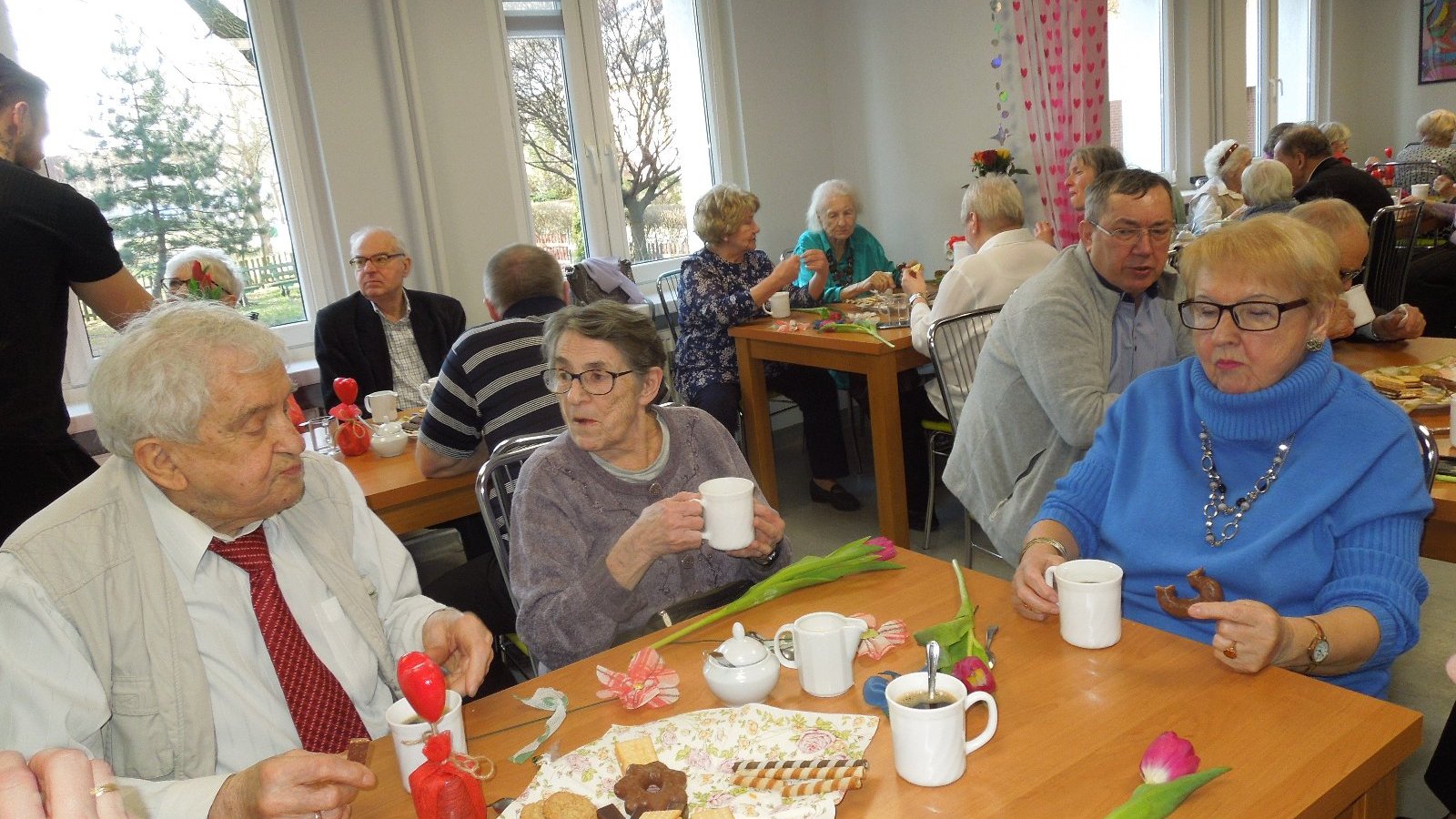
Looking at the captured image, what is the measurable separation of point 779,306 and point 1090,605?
3.08 metres

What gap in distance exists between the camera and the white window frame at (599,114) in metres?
5.20

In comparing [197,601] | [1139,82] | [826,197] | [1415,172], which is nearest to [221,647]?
[197,601]

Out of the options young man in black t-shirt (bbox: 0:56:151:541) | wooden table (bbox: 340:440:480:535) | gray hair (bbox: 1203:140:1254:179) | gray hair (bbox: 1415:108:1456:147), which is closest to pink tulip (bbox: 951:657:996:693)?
wooden table (bbox: 340:440:480:535)

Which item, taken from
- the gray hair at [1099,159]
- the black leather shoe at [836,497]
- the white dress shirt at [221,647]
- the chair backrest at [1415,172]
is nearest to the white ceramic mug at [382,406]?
the white dress shirt at [221,647]

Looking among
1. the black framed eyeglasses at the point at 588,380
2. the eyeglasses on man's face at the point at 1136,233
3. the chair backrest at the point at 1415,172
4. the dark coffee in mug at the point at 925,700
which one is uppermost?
the eyeglasses on man's face at the point at 1136,233

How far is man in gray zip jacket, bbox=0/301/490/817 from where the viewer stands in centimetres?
117

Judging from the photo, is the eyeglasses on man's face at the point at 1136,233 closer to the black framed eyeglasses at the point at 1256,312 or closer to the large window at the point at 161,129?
the black framed eyeglasses at the point at 1256,312

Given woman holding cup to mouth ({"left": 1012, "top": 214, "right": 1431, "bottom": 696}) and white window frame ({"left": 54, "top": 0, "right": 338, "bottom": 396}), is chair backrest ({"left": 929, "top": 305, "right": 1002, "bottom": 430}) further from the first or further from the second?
white window frame ({"left": 54, "top": 0, "right": 338, "bottom": 396})

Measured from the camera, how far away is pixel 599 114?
5352 mm

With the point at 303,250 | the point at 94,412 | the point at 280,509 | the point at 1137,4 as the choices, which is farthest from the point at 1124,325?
the point at 1137,4

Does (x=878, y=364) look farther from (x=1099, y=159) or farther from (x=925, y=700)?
(x=925, y=700)

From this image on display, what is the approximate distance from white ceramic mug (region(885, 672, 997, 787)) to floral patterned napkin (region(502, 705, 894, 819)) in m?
0.05

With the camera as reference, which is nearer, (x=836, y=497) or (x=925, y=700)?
(x=925, y=700)

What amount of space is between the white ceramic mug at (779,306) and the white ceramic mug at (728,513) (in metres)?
2.78
